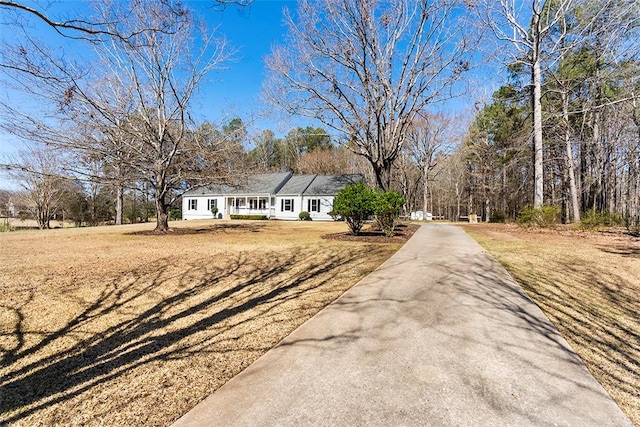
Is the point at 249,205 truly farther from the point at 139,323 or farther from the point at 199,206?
the point at 139,323

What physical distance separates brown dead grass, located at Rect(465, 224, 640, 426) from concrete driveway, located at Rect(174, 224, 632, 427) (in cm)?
18

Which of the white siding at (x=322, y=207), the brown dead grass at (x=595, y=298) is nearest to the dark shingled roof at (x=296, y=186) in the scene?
the white siding at (x=322, y=207)

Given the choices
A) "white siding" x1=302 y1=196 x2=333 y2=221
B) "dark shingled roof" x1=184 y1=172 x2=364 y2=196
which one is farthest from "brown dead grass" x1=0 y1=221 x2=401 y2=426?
"dark shingled roof" x1=184 y1=172 x2=364 y2=196

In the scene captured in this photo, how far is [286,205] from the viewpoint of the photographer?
100.0ft

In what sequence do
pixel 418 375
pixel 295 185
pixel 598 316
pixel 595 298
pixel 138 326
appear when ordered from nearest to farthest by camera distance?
pixel 418 375 < pixel 138 326 < pixel 598 316 < pixel 595 298 < pixel 295 185

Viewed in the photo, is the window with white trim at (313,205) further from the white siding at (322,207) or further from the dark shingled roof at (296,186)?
the dark shingled roof at (296,186)

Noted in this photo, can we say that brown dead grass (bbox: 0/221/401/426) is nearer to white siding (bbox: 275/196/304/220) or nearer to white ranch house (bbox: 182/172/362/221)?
white ranch house (bbox: 182/172/362/221)

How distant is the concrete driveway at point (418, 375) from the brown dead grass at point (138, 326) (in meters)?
0.36

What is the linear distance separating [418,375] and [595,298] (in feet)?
13.2

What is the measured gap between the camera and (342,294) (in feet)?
15.3

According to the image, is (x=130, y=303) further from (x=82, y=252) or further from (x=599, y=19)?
(x=599, y=19)

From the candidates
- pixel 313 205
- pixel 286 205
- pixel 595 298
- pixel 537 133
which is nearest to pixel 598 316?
pixel 595 298

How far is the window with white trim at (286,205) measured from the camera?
1191 inches

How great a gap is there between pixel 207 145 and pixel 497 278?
44.8 feet
